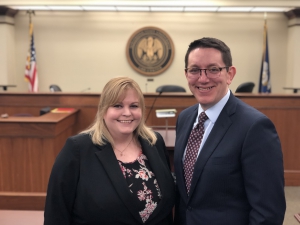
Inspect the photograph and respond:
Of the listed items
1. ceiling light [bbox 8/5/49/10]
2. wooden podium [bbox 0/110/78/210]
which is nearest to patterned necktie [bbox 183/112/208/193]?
wooden podium [bbox 0/110/78/210]

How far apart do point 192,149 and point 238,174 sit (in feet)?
0.83

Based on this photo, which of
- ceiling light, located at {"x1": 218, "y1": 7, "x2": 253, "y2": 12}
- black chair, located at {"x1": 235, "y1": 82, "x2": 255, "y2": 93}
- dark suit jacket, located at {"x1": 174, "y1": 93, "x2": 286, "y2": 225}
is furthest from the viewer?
ceiling light, located at {"x1": 218, "y1": 7, "x2": 253, "y2": 12}

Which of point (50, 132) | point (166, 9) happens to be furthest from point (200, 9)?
point (50, 132)

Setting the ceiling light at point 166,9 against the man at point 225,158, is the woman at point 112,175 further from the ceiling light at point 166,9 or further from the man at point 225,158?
the ceiling light at point 166,9

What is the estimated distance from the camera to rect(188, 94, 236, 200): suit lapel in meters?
1.29

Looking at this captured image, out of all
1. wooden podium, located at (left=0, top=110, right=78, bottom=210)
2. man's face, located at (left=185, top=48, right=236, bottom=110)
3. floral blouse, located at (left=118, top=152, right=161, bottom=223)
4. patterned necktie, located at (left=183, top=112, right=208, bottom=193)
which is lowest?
wooden podium, located at (left=0, top=110, right=78, bottom=210)

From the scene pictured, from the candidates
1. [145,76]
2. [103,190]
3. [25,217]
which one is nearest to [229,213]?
[103,190]

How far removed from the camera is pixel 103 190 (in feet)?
4.62

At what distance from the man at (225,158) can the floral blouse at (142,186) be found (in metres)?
0.13

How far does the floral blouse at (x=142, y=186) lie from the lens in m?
1.45

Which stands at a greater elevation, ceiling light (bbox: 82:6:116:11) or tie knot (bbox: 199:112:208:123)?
ceiling light (bbox: 82:6:116:11)

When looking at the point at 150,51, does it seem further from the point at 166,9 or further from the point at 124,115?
the point at 124,115

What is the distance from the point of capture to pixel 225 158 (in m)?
1.24

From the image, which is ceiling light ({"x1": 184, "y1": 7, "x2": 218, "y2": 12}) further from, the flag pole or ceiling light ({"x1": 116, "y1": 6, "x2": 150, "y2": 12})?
the flag pole
